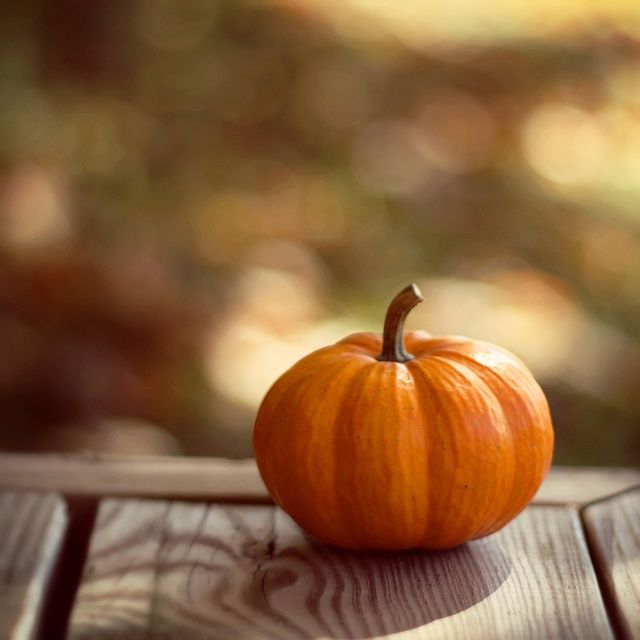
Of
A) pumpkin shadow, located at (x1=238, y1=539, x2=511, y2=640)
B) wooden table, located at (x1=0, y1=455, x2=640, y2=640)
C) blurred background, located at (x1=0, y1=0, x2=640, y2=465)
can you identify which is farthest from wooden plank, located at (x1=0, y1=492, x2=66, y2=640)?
blurred background, located at (x1=0, y1=0, x2=640, y2=465)

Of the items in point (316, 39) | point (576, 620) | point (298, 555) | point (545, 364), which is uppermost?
point (576, 620)

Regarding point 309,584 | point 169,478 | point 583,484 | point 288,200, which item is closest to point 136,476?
point 169,478

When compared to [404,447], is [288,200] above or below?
below

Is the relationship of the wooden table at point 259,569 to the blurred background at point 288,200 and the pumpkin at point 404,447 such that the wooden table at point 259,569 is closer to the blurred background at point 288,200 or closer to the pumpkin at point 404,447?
the pumpkin at point 404,447

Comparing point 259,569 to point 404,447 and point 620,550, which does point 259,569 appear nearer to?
point 404,447

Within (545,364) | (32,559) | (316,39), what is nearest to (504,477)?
(32,559)

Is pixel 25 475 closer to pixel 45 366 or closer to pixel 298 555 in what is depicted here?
pixel 298 555

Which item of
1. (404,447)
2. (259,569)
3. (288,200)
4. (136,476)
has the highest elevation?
(404,447)
